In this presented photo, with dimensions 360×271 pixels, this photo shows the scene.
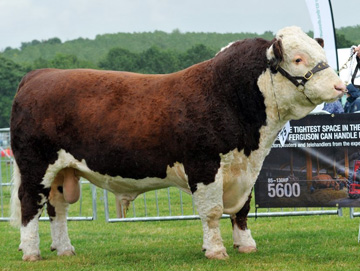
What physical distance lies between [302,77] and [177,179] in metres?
1.71

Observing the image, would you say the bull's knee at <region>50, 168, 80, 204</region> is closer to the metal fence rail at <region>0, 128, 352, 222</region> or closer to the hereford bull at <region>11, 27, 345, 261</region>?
the hereford bull at <region>11, 27, 345, 261</region>

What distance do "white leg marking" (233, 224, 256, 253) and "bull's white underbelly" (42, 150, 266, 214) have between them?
485 mm

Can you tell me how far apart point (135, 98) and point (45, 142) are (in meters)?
1.14

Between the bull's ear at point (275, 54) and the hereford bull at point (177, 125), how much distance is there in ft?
0.04

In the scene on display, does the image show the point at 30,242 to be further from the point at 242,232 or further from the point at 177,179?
the point at 242,232

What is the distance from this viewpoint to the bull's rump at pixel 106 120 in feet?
26.4

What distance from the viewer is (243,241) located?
8.69 meters

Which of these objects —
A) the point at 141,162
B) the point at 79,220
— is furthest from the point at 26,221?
the point at 79,220

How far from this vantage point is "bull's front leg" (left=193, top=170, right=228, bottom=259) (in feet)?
26.1

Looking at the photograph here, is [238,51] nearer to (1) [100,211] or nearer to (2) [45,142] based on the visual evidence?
(2) [45,142]

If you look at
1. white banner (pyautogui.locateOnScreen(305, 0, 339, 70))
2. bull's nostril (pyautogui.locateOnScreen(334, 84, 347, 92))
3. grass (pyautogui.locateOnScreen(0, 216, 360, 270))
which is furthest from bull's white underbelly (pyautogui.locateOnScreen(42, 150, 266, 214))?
white banner (pyautogui.locateOnScreen(305, 0, 339, 70))

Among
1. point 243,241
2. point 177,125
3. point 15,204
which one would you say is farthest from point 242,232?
point 15,204

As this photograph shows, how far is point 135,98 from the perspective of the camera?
826 centimetres

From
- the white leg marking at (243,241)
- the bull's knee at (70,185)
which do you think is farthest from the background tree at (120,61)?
the white leg marking at (243,241)
